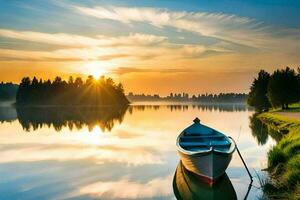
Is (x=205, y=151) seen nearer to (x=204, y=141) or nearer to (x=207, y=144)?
(x=207, y=144)

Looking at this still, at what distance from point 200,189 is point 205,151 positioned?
7.73 feet

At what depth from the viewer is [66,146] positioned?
4409 cm

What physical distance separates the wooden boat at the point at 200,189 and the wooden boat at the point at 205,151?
1.77 ft

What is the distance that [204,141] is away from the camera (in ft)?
100

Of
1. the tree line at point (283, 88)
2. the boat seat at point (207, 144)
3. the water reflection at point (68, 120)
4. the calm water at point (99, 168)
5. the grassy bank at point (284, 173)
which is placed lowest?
the water reflection at point (68, 120)

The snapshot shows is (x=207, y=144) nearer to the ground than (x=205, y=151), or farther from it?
nearer to the ground

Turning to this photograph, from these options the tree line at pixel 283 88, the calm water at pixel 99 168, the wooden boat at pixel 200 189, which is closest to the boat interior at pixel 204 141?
the calm water at pixel 99 168

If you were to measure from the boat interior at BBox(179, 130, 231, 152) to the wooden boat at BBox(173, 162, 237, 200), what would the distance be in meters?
2.35

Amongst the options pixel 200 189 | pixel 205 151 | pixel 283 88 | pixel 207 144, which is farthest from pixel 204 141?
pixel 283 88

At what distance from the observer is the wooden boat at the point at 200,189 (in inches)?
861

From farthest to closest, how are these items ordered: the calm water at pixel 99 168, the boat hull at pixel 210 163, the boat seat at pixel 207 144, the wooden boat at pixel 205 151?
the boat seat at pixel 207 144
the calm water at pixel 99 168
the wooden boat at pixel 205 151
the boat hull at pixel 210 163

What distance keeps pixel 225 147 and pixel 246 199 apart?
7.17m

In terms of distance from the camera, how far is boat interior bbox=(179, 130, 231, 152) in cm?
2782

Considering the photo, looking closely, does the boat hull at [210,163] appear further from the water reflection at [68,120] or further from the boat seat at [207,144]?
the water reflection at [68,120]
